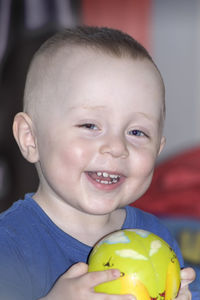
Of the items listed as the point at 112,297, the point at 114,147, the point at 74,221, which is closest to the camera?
the point at 112,297

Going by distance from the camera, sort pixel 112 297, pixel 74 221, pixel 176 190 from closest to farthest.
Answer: pixel 112 297 < pixel 74 221 < pixel 176 190

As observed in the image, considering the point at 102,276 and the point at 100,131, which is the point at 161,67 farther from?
the point at 102,276

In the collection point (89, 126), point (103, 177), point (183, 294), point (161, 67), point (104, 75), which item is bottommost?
point (161, 67)

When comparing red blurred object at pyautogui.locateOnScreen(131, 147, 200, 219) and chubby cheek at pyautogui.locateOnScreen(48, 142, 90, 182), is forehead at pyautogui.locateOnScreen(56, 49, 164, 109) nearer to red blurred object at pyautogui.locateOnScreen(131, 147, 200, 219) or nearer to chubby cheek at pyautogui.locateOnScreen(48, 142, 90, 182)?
chubby cheek at pyautogui.locateOnScreen(48, 142, 90, 182)

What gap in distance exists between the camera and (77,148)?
3.76 ft

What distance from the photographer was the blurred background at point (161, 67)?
2.51 metres

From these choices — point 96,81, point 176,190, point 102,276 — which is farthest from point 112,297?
point 176,190

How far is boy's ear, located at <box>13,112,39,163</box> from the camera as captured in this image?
127cm

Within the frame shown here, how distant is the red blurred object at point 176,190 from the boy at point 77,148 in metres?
1.14

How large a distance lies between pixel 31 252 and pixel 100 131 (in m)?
0.30

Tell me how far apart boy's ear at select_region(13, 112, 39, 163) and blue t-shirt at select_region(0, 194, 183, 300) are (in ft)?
0.35

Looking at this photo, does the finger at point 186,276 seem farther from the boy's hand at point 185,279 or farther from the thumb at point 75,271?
the thumb at point 75,271

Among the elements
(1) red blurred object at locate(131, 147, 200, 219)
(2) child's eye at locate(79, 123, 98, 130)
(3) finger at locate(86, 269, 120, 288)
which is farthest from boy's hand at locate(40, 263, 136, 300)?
(1) red blurred object at locate(131, 147, 200, 219)

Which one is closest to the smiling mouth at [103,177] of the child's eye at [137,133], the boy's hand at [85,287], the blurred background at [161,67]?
the child's eye at [137,133]
